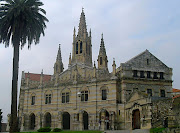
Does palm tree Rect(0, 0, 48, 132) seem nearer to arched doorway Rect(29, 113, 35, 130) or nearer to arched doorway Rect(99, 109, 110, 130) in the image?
arched doorway Rect(99, 109, 110, 130)

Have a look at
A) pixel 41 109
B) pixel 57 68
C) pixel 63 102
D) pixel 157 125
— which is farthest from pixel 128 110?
pixel 57 68

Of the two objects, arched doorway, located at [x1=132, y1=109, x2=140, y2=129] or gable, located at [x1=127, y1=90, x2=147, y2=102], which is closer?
gable, located at [x1=127, y1=90, x2=147, y2=102]

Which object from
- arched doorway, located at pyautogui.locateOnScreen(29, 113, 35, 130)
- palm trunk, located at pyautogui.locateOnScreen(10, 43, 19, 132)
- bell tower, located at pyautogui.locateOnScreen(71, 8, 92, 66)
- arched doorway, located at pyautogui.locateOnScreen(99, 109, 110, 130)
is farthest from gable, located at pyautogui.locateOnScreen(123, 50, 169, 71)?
bell tower, located at pyautogui.locateOnScreen(71, 8, 92, 66)

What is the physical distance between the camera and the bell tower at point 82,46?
72.6 m

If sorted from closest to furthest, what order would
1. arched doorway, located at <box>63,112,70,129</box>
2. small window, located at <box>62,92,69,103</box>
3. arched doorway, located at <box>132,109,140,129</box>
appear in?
arched doorway, located at <box>132,109,140,129</box>
small window, located at <box>62,92,69,103</box>
arched doorway, located at <box>63,112,70,129</box>

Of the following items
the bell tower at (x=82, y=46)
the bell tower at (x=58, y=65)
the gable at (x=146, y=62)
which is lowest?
the gable at (x=146, y=62)


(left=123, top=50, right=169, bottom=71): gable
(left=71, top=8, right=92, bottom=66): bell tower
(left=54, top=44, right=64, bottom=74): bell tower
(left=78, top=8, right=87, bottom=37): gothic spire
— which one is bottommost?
(left=123, top=50, right=169, bottom=71): gable

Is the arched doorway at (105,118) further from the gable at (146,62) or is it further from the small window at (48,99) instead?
the small window at (48,99)

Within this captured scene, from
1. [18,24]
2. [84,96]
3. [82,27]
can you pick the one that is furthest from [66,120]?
[82,27]

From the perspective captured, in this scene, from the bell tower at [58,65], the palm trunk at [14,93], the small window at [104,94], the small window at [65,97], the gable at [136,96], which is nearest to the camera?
the palm trunk at [14,93]

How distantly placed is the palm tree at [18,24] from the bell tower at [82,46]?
3476 centimetres

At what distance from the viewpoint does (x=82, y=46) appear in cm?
7331

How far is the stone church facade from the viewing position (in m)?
44.2

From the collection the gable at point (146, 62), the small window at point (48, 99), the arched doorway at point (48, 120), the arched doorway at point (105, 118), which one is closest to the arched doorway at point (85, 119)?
the arched doorway at point (105, 118)
